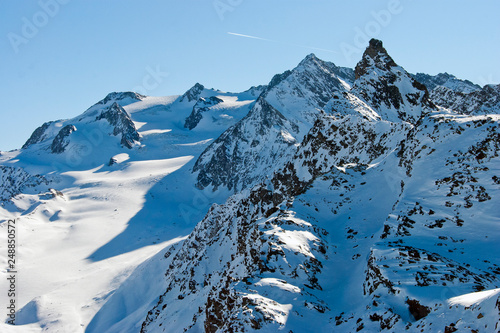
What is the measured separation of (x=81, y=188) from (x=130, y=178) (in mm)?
19254

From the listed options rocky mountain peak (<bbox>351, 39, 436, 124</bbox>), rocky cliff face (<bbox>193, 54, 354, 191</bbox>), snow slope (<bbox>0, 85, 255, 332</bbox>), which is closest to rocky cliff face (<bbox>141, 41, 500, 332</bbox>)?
rocky mountain peak (<bbox>351, 39, 436, 124</bbox>)

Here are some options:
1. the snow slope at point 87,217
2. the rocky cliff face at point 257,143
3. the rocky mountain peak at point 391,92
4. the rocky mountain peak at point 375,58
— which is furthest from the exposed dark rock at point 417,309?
the rocky cliff face at point 257,143

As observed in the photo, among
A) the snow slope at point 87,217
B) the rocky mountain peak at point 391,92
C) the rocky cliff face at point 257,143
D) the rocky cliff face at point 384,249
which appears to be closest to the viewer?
the rocky cliff face at point 384,249

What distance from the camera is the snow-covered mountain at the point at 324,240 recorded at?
18625mm

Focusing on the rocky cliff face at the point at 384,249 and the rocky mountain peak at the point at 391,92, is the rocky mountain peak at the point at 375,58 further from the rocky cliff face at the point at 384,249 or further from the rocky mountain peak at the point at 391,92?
the rocky cliff face at the point at 384,249

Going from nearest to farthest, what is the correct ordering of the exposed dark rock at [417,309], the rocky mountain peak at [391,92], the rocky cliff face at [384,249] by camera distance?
the exposed dark rock at [417,309]
the rocky cliff face at [384,249]
the rocky mountain peak at [391,92]

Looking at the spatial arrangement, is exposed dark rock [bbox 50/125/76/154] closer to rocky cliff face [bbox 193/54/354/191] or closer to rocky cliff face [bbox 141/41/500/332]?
rocky cliff face [bbox 193/54/354/191]

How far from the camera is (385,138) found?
43125 millimetres

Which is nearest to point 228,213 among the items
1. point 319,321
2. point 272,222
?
point 272,222

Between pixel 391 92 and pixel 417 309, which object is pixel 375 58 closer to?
pixel 391 92

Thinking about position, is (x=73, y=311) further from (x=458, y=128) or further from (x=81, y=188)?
(x=81, y=188)

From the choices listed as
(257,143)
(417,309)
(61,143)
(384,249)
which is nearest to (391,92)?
(384,249)

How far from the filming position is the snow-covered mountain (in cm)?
1862

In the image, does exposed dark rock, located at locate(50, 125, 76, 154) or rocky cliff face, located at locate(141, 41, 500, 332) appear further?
exposed dark rock, located at locate(50, 125, 76, 154)
